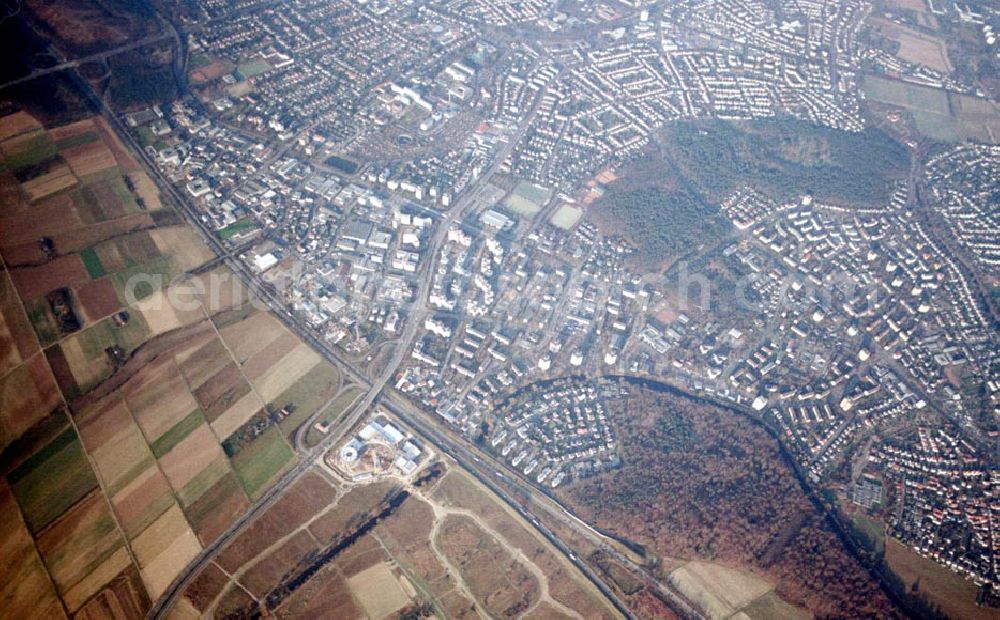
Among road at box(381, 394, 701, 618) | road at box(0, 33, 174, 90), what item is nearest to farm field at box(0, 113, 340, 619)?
road at box(381, 394, 701, 618)

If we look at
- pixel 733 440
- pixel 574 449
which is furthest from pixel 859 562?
pixel 574 449

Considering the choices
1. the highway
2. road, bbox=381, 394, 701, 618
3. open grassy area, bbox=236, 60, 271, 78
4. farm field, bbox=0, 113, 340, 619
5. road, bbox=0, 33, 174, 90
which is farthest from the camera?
open grassy area, bbox=236, 60, 271, 78

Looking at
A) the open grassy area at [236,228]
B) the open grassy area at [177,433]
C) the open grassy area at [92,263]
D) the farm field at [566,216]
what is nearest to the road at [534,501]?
the open grassy area at [177,433]

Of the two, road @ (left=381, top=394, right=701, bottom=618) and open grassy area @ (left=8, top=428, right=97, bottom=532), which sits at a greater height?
open grassy area @ (left=8, top=428, right=97, bottom=532)

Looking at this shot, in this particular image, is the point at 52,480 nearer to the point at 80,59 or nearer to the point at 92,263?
the point at 92,263

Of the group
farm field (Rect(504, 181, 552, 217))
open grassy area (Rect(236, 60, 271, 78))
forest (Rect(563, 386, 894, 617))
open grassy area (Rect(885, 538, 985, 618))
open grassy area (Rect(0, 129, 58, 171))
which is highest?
open grassy area (Rect(236, 60, 271, 78))

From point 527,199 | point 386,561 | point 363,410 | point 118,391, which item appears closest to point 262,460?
point 363,410

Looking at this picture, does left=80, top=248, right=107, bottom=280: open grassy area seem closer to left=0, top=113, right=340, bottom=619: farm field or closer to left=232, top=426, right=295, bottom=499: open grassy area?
left=0, top=113, right=340, bottom=619: farm field
